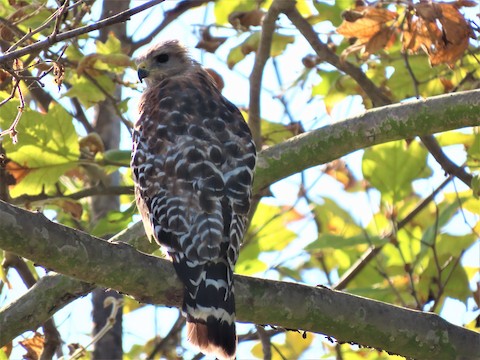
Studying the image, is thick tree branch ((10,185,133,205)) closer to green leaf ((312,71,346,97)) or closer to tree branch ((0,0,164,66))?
green leaf ((312,71,346,97))

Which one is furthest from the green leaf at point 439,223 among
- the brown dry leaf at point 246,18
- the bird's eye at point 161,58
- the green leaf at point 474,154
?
the bird's eye at point 161,58

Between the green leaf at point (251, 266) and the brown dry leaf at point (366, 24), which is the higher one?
the brown dry leaf at point (366, 24)

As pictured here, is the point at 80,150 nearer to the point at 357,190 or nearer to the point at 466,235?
the point at 466,235

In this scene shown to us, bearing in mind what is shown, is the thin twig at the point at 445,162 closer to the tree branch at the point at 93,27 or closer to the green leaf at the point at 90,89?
the green leaf at the point at 90,89

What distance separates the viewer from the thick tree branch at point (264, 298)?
146 inches

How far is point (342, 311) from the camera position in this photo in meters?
4.23

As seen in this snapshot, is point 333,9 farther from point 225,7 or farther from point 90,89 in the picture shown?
point 90,89

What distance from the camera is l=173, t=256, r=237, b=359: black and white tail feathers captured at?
4328 mm

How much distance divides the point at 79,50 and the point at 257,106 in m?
1.20

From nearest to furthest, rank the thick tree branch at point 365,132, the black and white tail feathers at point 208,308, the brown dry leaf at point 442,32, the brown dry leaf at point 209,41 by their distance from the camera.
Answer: the black and white tail feathers at point 208,308
the thick tree branch at point 365,132
the brown dry leaf at point 442,32
the brown dry leaf at point 209,41

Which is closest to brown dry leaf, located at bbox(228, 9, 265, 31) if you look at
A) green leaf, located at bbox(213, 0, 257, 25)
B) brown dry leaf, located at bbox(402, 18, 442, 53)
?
green leaf, located at bbox(213, 0, 257, 25)

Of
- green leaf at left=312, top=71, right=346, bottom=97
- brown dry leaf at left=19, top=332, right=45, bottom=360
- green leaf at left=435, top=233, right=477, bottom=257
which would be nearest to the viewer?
brown dry leaf at left=19, top=332, right=45, bottom=360

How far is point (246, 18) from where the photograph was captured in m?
6.19

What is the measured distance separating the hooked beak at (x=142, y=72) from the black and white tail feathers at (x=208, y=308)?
2360 mm
